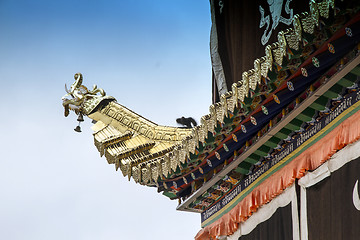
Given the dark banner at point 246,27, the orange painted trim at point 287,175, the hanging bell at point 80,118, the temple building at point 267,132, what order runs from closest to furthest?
the temple building at point 267,132 < the orange painted trim at point 287,175 < the dark banner at point 246,27 < the hanging bell at point 80,118

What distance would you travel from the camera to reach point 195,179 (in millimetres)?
9469

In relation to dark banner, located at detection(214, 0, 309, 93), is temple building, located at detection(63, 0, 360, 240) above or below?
below

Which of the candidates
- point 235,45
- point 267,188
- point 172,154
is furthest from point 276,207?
point 235,45

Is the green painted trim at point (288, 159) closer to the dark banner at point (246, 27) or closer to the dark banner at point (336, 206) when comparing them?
the dark banner at point (336, 206)

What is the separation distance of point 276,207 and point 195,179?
1.65 meters

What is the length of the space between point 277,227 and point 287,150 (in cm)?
80

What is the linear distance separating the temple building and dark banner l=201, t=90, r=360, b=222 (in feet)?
0.04

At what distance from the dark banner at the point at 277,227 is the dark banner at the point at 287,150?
52 centimetres

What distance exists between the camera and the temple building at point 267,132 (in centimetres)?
647

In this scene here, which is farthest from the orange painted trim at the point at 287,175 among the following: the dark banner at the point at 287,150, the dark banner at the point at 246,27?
the dark banner at the point at 246,27

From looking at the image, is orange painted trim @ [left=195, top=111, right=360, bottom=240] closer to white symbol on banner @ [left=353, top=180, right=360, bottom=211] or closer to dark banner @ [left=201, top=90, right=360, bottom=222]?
dark banner @ [left=201, top=90, right=360, bottom=222]

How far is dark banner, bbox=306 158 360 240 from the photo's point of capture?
656 cm

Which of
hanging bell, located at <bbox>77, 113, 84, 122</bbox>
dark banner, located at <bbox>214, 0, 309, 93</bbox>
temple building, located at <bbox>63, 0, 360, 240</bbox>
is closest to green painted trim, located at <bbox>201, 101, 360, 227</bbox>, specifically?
temple building, located at <bbox>63, 0, 360, 240</bbox>

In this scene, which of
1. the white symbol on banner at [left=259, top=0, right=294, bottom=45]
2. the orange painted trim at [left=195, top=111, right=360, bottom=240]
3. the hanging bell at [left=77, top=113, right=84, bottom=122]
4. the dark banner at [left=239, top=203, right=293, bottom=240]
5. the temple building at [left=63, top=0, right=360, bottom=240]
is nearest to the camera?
the temple building at [left=63, top=0, right=360, bottom=240]
